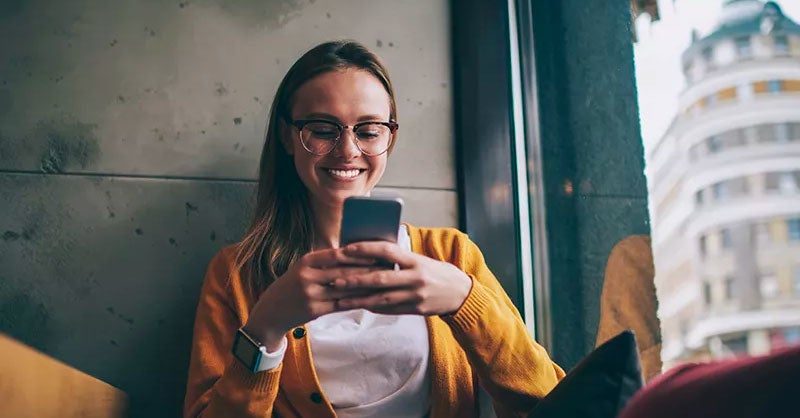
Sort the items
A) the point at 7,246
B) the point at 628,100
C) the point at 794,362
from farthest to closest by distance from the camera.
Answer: the point at 7,246
the point at 628,100
the point at 794,362

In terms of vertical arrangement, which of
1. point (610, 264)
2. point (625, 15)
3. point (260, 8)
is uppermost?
point (260, 8)

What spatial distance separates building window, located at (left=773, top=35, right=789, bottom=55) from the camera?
0.89 metres

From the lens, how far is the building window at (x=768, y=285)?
85cm

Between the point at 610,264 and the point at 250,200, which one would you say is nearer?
the point at 610,264

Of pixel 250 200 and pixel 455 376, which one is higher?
pixel 250 200

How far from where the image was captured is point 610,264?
1.39 m

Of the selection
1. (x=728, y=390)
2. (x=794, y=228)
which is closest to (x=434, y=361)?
(x=794, y=228)

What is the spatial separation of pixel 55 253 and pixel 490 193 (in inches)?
41.8

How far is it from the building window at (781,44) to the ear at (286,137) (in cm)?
93

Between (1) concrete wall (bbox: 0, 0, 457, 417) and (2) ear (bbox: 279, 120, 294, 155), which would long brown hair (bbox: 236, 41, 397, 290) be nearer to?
(2) ear (bbox: 279, 120, 294, 155)

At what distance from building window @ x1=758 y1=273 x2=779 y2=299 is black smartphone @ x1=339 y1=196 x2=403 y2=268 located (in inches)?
19.7

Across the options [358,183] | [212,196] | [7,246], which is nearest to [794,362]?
[358,183]

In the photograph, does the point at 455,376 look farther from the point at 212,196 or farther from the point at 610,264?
the point at 212,196

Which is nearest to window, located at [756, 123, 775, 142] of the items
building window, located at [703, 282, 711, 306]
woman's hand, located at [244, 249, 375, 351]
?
building window, located at [703, 282, 711, 306]
